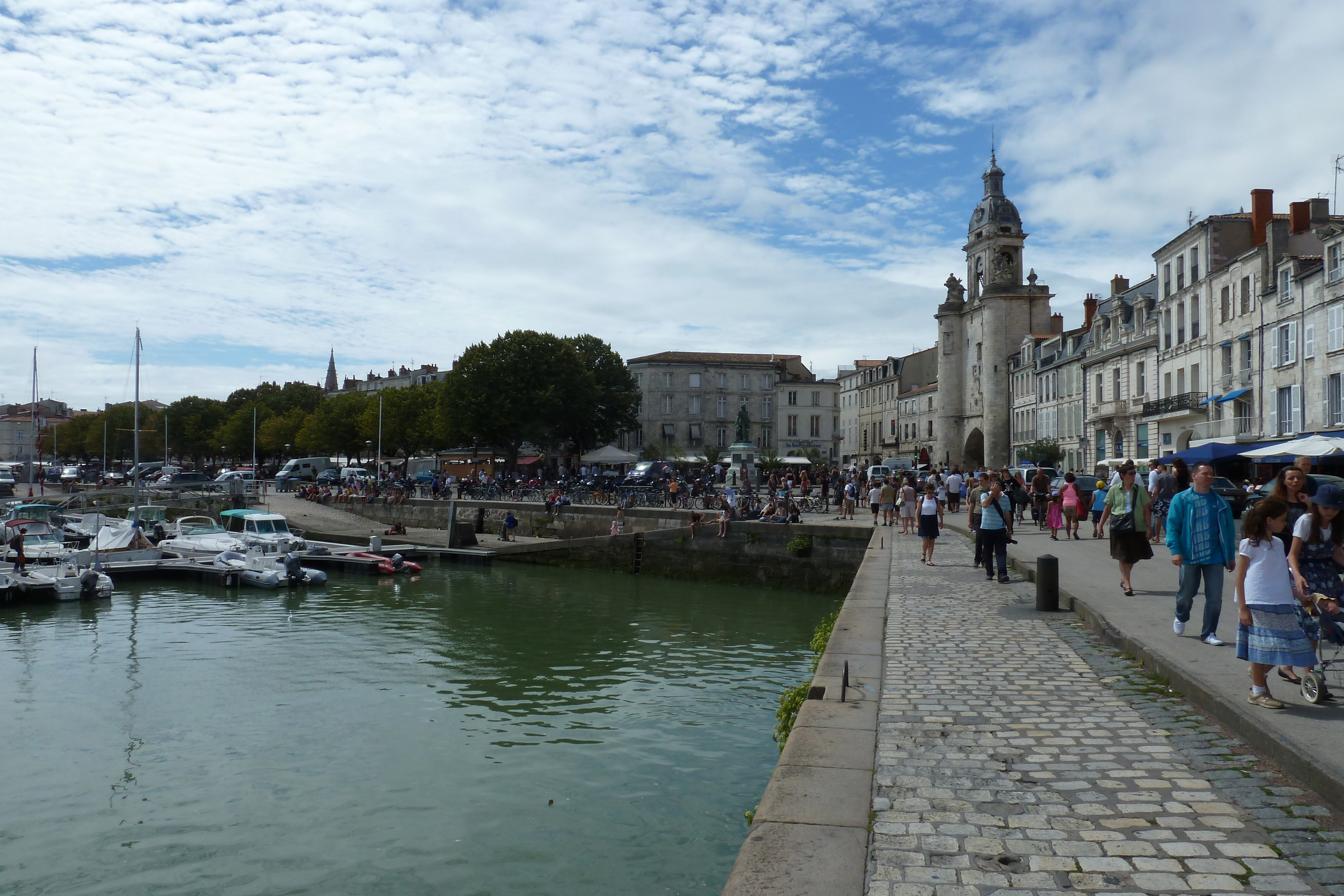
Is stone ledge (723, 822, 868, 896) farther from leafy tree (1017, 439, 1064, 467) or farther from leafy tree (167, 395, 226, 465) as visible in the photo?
leafy tree (167, 395, 226, 465)

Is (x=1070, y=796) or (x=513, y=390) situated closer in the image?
(x=1070, y=796)

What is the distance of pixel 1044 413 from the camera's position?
5447 cm

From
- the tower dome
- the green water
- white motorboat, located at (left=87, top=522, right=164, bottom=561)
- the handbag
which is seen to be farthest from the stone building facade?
the handbag

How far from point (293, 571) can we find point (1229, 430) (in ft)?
106

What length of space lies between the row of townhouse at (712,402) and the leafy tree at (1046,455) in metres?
31.9

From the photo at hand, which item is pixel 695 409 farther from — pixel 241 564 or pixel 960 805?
pixel 960 805

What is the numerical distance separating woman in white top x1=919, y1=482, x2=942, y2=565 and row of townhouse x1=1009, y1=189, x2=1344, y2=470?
13183 mm

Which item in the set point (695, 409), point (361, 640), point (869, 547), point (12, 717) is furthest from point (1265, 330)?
point (695, 409)

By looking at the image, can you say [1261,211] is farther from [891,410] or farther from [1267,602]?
[891,410]

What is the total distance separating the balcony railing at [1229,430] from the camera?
33.8 meters

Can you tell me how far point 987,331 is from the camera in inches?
2413

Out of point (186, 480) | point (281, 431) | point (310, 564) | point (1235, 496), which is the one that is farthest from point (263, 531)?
point (281, 431)

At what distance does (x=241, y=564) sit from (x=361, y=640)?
12594 mm

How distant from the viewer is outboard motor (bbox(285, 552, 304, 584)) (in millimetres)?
30000
